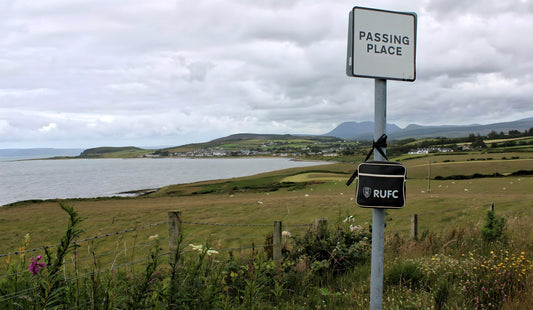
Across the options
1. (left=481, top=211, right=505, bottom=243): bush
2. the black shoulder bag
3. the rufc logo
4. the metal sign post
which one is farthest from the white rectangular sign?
(left=481, top=211, right=505, bottom=243): bush

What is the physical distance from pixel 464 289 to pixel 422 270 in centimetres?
83

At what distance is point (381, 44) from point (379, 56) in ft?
0.29

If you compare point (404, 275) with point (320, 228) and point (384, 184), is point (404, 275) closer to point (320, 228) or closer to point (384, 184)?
point (320, 228)

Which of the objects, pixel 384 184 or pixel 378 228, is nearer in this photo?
pixel 384 184

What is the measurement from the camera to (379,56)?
2.25 meters

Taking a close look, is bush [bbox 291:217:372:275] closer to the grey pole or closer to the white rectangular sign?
the grey pole

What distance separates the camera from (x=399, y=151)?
8150cm

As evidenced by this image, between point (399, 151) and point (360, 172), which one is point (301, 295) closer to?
point (360, 172)

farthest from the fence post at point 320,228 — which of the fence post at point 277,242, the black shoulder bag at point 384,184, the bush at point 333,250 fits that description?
the black shoulder bag at point 384,184

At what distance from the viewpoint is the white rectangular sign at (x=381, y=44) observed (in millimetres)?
2211

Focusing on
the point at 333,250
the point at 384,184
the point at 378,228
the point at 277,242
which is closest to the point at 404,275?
the point at 333,250

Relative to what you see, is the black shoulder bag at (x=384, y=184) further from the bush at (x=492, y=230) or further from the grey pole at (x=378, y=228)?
the bush at (x=492, y=230)

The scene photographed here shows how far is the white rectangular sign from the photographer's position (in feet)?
7.25

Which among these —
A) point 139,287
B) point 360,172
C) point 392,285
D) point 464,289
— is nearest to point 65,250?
point 139,287
